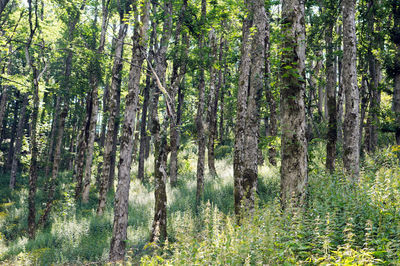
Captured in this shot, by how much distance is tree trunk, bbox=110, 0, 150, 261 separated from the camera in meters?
7.12

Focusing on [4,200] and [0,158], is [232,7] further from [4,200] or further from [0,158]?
[0,158]

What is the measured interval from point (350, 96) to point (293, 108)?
179 inches

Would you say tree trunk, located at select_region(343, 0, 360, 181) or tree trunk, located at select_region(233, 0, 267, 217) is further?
tree trunk, located at select_region(343, 0, 360, 181)

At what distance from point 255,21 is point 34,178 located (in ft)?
37.2

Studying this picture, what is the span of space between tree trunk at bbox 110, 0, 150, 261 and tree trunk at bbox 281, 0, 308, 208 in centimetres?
359

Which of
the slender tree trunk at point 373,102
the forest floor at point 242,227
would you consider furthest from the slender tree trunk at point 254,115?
the slender tree trunk at point 373,102

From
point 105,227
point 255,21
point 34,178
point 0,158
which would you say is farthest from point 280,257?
point 0,158

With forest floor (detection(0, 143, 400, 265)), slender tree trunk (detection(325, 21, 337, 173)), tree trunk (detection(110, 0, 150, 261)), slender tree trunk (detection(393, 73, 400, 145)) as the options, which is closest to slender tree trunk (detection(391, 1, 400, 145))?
slender tree trunk (detection(393, 73, 400, 145))

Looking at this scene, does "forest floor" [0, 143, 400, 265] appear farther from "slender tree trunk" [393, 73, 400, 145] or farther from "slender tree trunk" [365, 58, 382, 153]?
"slender tree trunk" [365, 58, 382, 153]

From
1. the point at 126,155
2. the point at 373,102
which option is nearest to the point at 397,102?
the point at 373,102

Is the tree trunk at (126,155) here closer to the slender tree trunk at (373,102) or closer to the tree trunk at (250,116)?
the tree trunk at (250,116)

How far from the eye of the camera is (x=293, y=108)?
18.4 ft

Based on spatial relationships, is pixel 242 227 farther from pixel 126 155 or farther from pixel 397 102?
pixel 397 102

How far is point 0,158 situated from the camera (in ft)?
114
